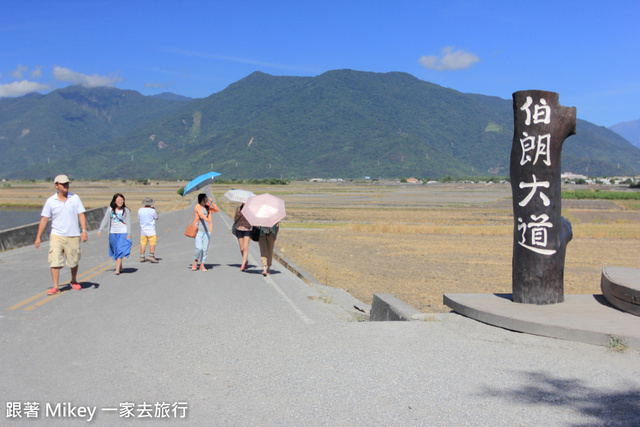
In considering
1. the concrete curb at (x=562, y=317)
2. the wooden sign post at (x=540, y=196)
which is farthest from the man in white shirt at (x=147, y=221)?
the wooden sign post at (x=540, y=196)

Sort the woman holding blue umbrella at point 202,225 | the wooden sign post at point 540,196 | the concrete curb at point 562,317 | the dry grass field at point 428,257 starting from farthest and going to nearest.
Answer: the woman holding blue umbrella at point 202,225 → the dry grass field at point 428,257 → the wooden sign post at point 540,196 → the concrete curb at point 562,317

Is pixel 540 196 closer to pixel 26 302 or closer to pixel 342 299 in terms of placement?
pixel 342 299

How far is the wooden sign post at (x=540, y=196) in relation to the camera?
8.34 m

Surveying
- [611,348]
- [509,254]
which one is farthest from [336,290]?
[509,254]

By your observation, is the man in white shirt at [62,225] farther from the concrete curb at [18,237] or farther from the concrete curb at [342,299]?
the concrete curb at [18,237]

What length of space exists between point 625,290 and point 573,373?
8.91 ft

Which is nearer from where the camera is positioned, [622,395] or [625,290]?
[622,395]

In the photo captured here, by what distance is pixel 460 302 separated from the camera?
8.30 metres

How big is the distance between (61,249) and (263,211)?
13.1ft

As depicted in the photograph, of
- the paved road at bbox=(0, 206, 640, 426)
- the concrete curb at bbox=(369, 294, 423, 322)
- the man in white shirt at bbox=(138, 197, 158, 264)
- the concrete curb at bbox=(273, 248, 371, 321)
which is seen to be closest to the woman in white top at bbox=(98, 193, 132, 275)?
the man in white shirt at bbox=(138, 197, 158, 264)

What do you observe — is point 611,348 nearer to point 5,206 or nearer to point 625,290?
point 625,290

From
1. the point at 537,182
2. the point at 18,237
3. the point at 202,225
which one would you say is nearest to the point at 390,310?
the point at 537,182

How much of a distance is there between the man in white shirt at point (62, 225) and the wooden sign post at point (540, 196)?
280 inches

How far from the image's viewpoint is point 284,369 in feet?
19.5
